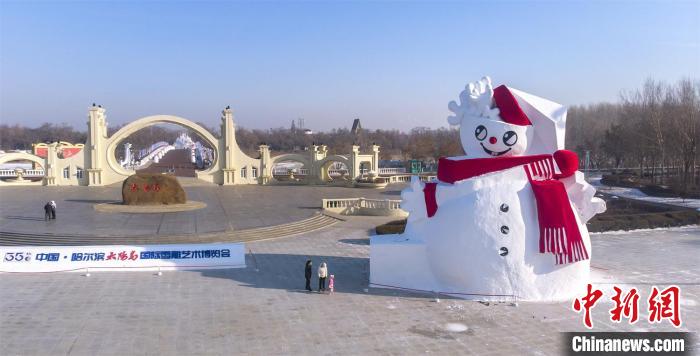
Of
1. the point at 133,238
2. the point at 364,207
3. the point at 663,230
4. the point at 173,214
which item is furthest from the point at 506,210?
the point at 173,214

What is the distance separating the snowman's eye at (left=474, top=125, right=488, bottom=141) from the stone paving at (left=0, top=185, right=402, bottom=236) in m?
13.1

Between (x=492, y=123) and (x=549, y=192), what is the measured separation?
7.55 ft

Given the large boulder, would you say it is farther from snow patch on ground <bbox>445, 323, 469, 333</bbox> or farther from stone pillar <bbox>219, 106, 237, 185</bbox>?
snow patch on ground <bbox>445, 323, 469, 333</bbox>

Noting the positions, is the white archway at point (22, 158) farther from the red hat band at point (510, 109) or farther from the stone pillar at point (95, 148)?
the red hat band at point (510, 109)

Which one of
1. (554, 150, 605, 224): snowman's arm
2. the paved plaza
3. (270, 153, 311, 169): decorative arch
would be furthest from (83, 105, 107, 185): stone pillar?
(554, 150, 605, 224): snowman's arm

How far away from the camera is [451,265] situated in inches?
563

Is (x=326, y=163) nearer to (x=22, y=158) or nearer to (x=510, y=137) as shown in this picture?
(x=22, y=158)

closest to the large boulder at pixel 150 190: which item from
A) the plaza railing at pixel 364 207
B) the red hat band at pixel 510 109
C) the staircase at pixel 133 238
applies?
the staircase at pixel 133 238

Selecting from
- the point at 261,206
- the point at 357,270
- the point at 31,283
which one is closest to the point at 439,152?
the point at 261,206

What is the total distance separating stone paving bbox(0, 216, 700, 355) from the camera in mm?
11055

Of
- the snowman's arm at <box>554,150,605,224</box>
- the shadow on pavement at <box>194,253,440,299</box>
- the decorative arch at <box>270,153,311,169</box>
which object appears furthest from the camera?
the decorative arch at <box>270,153,311,169</box>

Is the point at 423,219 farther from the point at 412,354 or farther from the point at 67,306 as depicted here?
the point at 67,306

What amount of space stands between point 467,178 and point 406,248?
2.57 meters

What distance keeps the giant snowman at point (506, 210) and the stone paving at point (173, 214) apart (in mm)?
12163
